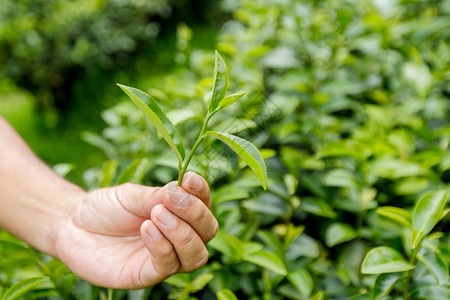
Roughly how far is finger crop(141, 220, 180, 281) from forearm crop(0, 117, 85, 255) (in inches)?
16.1

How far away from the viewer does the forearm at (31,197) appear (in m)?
1.28

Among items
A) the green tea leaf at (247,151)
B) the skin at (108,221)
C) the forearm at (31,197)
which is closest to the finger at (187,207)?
the skin at (108,221)

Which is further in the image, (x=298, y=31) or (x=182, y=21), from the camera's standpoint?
(x=182, y=21)

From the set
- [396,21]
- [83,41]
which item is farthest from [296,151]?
[83,41]

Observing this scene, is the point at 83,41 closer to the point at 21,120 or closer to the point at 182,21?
the point at 21,120

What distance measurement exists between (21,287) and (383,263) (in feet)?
2.73

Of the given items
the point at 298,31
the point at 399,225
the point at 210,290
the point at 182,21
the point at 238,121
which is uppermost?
the point at 298,31

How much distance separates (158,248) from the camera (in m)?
0.94

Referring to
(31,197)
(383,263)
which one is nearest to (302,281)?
(383,263)

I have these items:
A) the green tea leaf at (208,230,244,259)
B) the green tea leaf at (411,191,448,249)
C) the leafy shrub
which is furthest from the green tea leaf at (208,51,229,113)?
the leafy shrub

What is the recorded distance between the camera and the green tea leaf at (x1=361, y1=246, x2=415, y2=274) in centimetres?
102

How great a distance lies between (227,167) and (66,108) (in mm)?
3996

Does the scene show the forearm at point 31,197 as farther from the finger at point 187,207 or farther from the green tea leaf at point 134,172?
the finger at point 187,207

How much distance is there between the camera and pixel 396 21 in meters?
2.11
